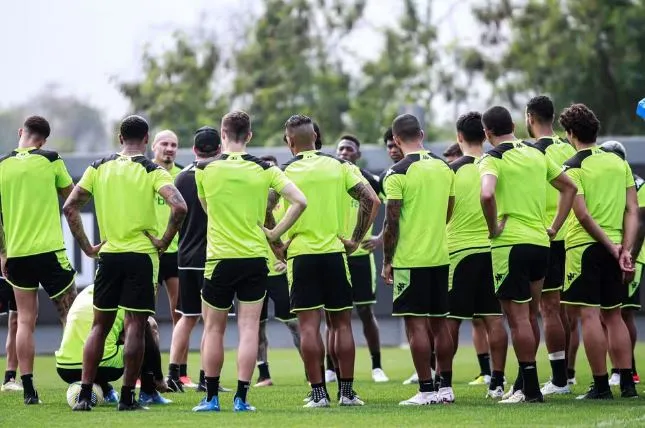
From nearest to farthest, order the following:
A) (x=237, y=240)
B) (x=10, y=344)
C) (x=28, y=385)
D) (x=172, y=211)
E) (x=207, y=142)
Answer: (x=237, y=240)
(x=172, y=211)
(x=28, y=385)
(x=207, y=142)
(x=10, y=344)

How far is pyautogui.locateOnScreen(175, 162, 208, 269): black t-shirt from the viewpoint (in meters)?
12.9

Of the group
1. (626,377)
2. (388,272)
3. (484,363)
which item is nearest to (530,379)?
(626,377)

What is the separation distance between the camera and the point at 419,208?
1088 cm

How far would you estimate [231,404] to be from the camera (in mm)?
11289

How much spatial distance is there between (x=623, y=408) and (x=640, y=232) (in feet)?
6.72

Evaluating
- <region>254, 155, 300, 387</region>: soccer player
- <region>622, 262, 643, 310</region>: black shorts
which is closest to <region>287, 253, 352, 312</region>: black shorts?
<region>254, 155, 300, 387</region>: soccer player

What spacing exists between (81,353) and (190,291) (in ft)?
6.52

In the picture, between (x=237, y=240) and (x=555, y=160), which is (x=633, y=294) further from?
(x=237, y=240)

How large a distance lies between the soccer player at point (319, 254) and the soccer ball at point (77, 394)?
1.83 m

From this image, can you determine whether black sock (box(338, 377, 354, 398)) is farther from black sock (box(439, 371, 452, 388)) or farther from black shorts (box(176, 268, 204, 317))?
black shorts (box(176, 268, 204, 317))

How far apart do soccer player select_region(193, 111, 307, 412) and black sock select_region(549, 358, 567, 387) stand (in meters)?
2.91

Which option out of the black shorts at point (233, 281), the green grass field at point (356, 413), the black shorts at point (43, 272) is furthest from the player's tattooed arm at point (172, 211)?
the black shorts at point (43, 272)

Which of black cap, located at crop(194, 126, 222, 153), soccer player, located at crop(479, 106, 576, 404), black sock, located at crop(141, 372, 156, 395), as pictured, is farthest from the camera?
black cap, located at crop(194, 126, 222, 153)

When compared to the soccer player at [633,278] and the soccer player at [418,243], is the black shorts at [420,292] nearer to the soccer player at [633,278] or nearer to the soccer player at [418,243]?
the soccer player at [418,243]
